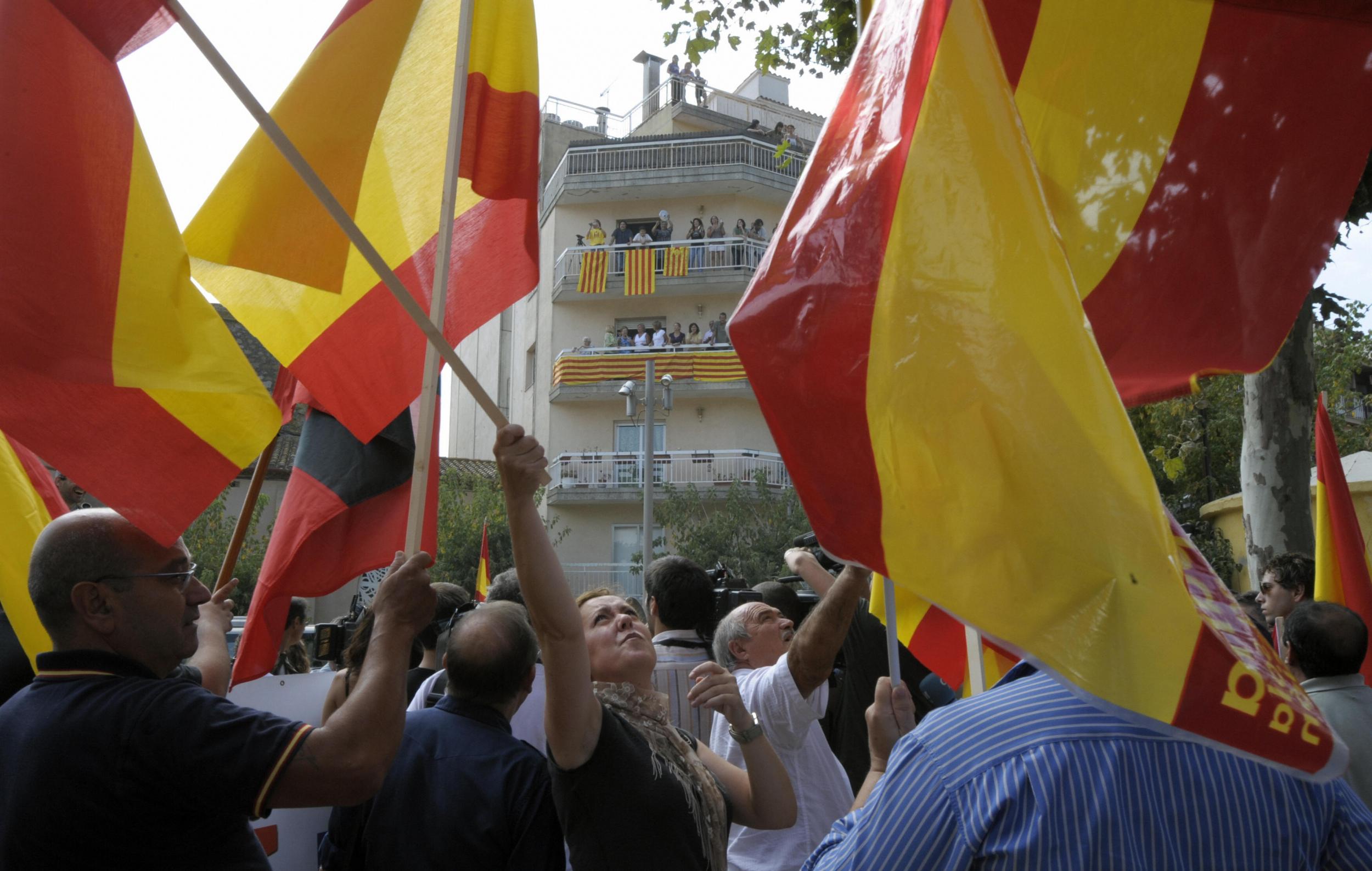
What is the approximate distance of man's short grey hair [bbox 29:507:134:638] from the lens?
230 centimetres

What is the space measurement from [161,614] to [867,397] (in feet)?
5.08

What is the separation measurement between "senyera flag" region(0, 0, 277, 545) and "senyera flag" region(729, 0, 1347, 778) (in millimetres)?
1376

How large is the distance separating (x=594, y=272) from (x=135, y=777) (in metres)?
29.8

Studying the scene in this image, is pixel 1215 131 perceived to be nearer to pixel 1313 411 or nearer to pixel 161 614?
pixel 161 614

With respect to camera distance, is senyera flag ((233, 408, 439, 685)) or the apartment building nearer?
senyera flag ((233, 408, 439, 685))

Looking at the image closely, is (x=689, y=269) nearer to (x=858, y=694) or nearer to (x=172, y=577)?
(x=858, y=694)

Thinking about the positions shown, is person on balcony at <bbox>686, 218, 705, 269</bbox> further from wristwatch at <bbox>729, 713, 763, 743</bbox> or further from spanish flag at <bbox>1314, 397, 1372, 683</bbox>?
wristwatch at <bbox>729, 713, 763, 743</bbox>

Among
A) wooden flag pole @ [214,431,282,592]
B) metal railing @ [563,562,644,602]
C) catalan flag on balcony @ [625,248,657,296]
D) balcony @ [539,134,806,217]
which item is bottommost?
metal railing @ [563,562,644,602]

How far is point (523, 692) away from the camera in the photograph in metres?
3.13

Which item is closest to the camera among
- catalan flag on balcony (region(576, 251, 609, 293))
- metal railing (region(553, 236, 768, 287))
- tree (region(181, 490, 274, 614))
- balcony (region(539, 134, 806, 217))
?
tree (region(181, 490, 274, 614))

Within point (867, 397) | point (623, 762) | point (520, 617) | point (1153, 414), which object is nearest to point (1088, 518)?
point (867, 397)

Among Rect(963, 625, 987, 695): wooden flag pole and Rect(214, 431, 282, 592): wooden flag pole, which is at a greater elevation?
Rect(214, 431, 282, 592): wooden flag pole

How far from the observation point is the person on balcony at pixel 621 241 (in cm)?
3173

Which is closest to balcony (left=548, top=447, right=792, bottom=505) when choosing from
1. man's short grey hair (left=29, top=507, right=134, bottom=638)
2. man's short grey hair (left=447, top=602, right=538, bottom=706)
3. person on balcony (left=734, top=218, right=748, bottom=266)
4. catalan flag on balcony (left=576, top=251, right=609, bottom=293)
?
catalan flag on balcony (left=576, top=251, right=609, bottom=293)
